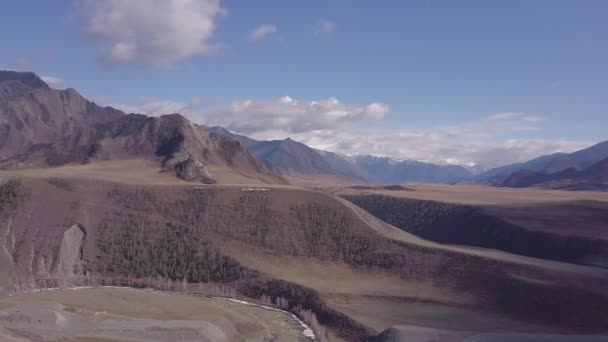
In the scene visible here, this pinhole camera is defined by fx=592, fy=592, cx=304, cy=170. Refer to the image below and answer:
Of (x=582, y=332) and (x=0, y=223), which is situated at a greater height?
(x=0, y=223)

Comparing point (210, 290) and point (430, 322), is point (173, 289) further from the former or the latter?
point (430, 322)

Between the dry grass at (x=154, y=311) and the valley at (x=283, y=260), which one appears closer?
the dry grass at (x=154, y=311)

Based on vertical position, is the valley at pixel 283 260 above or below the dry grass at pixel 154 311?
above

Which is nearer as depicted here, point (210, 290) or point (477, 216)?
point (210, 290)

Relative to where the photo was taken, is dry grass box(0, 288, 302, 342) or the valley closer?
dry grass box(0, 288, 302, 342)

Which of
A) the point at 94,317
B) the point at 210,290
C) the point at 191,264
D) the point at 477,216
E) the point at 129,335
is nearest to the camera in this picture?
the point at 129,335

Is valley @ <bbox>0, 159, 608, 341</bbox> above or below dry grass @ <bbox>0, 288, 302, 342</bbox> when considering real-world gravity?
above

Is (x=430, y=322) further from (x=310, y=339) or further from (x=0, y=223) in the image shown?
(x=0, y=223)

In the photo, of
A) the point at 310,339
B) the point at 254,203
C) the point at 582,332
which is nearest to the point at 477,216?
the point at 254,203

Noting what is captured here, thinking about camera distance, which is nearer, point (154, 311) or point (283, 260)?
point (154, 311)

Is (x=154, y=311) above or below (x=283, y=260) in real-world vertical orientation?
below

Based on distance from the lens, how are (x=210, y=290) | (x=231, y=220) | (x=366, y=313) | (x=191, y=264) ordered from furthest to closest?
(x=231, y=220), (x=191, y=264), (x=210, y=290), (x=366, y=313)
